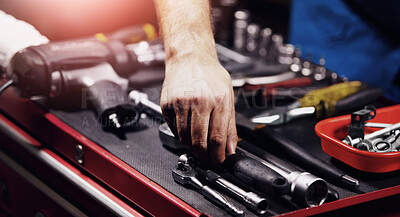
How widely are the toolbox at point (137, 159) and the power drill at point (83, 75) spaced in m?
0.03

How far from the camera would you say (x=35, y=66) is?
75 cm

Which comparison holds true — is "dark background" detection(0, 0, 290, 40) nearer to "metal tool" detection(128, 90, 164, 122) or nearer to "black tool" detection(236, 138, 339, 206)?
"metal tool" detection(128, 90, 164, 122)

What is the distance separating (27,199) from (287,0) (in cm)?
112

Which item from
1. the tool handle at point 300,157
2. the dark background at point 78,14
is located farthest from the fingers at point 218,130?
the dark background at point 78,14

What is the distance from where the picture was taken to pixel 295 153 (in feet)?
2.02

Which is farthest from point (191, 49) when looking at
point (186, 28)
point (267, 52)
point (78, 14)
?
point (78, 14)

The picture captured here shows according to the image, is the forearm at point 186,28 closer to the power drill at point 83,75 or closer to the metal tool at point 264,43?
the power drill at point 83,75

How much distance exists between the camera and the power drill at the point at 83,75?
0.73 meters

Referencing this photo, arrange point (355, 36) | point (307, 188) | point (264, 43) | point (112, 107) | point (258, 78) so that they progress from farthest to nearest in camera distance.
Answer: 1. point (264, 43)
2. point (355, 36)
3. point (258, 78)
4. point (112, 107)
5. point (307, 188)

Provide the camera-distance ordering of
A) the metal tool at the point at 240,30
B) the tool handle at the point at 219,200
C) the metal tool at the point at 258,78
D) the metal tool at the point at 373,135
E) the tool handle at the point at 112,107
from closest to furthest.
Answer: the tool handle at the point at 219,200 < the metal tool at the point at 373,135 < the tool handle at the point at 112,107 < the metal tool at the point at 258,78 < the metal tool at the point at 240,30

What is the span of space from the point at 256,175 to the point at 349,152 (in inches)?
5.5

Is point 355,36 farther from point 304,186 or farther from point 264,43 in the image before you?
point 304,186

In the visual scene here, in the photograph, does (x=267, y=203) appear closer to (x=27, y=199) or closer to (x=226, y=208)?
(x=226, y=208)

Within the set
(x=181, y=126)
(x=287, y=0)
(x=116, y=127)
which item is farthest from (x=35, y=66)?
(x=287, y=0)
